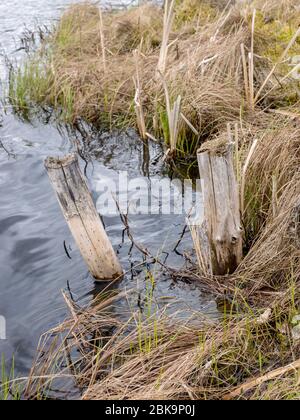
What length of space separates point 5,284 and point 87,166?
223 cm

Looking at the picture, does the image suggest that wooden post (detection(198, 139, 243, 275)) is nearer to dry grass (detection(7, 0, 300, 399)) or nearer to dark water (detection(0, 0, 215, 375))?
dry grass (detection(7, 0, 300, 399))

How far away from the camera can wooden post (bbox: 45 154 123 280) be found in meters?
3.88

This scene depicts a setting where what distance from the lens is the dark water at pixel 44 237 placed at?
14.2 ft

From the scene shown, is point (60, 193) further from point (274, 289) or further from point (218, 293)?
point (274, 289)

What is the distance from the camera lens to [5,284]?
15.7 feet

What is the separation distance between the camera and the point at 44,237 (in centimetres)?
546

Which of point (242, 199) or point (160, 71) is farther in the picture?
point (160, 71)

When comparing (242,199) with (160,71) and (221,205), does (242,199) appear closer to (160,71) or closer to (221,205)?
(221,205)

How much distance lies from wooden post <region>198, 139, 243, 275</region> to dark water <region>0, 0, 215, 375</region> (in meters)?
0.34

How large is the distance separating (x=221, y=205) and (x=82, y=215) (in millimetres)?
992

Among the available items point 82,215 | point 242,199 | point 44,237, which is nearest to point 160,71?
point 44,237

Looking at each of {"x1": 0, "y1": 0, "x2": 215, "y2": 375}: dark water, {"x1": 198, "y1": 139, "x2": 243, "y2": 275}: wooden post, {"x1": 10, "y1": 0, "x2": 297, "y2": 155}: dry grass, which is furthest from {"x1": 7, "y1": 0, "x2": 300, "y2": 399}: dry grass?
{"x1": 0, "y1": 0, "x2": 215, "y2": 375}: dark water
